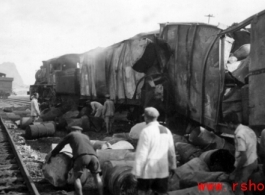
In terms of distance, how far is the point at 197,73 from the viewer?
773 centimetres

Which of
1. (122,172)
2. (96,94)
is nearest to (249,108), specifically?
(122,172)

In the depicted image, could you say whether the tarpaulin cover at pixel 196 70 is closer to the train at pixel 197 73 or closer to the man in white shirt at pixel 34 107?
the train at pixel 197 73

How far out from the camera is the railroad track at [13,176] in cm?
566

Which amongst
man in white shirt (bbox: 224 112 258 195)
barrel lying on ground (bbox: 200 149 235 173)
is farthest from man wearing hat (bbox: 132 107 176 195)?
barrel lying on ground (bbox: 200 149 235 173)

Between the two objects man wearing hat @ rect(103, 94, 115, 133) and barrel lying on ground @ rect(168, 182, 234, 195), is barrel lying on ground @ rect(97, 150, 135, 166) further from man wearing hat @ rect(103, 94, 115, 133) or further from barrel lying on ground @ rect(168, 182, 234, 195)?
man wearing hat @ rect(103, 94, 115, 133)

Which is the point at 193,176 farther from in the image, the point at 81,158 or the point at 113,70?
the point at 113,70

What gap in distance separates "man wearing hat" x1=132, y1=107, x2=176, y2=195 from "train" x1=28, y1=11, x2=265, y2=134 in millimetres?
2168

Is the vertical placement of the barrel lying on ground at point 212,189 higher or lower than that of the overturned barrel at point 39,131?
higher

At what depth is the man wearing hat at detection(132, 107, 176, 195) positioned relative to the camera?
3.95 meters

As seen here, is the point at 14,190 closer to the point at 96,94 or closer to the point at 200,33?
the point at 200,33

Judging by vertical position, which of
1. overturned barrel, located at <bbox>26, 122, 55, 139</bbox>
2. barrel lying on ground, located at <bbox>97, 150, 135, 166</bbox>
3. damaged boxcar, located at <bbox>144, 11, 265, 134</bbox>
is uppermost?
damaged boxcar, located at <bbox>144, 11, 265, 134</bbox>

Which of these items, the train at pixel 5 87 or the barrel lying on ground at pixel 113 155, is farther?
the train at pixel 5 87

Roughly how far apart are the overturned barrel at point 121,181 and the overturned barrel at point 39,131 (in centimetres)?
627

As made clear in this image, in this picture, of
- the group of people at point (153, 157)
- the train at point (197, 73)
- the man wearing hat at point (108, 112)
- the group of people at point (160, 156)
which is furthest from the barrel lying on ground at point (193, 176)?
the man wearing hat at point (108, 112)
